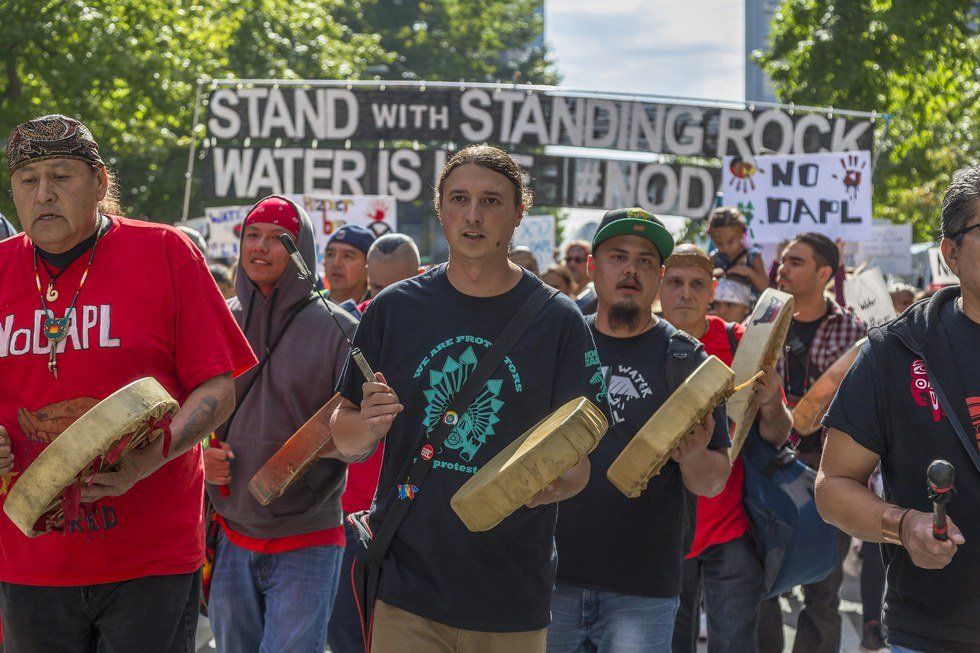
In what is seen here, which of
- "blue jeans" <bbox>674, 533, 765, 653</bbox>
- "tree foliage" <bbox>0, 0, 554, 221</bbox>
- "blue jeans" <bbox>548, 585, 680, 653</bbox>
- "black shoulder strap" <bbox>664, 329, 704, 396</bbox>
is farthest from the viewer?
"tree foliage" <bbox>0, 0, 554, 221</bbox>

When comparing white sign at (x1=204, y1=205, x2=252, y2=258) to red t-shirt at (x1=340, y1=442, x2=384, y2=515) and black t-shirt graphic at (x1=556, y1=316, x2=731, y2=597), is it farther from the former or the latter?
black t-shirt graphic at (x1=556, y1=316, x2=731, y2=597)

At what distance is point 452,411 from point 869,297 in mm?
6538

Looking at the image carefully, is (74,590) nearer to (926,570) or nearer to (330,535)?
(330,535)

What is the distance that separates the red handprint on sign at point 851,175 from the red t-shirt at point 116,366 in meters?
9.02

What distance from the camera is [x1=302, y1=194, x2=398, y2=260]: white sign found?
1226cm

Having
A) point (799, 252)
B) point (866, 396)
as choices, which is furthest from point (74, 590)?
point (799, 252)

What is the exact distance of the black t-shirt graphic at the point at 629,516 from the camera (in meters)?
4.23

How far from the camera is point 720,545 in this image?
5.38m

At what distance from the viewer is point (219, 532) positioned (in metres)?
4.92

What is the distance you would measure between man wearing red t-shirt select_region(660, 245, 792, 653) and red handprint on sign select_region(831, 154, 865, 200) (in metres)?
6.55

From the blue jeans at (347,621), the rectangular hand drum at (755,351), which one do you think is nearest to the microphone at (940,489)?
the rectangular hand drum at (755,351)

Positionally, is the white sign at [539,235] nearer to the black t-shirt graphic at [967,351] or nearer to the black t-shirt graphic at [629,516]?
the black t-shirt graphic at [629,516]

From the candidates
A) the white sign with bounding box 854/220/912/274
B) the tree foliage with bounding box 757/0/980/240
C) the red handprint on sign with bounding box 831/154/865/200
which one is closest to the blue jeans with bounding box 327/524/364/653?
the red handprint on sign with bounding box 831/154/865/200

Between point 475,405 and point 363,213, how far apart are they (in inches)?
359
